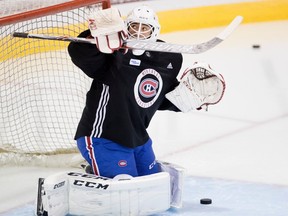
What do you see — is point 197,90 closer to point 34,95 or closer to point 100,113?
point 100,113

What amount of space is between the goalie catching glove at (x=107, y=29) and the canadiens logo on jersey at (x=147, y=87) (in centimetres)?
33

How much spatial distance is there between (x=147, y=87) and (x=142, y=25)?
0.21 metres

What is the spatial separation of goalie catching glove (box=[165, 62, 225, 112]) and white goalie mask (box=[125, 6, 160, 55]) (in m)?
0.24

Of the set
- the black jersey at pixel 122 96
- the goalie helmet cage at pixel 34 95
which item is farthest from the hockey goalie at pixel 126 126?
the goalie helmet cage at pixel 34 95

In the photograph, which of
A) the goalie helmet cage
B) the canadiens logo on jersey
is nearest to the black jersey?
the canadiens logo on jersey

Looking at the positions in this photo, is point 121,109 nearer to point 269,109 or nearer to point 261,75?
point 269,109

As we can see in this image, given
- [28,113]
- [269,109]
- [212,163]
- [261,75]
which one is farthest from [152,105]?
[261,75]

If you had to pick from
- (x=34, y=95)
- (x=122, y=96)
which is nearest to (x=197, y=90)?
(x=122, y=96)

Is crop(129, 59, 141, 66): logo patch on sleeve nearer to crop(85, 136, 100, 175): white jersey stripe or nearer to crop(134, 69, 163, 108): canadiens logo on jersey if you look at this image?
crop(134, 69, 163, 108): canadiens logo on jersey

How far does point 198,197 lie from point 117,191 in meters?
0.39

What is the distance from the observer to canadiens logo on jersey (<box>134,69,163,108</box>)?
263cm

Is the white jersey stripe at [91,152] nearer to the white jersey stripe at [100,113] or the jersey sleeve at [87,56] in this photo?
the white jersey stripe at [100,113]

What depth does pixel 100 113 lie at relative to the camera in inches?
103

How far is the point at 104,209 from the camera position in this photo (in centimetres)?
253
